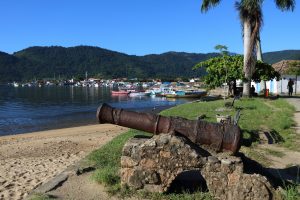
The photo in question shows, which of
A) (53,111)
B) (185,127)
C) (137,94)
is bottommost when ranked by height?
(137,94)

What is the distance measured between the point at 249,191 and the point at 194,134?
1.25m

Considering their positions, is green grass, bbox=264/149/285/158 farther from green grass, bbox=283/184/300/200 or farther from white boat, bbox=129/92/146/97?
white boat, bbox=129/92/146/97

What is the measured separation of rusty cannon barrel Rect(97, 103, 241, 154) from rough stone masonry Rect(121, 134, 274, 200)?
185 mm

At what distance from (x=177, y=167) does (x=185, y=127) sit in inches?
26.5

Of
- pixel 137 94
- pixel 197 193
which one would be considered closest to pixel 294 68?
pixel 137 94

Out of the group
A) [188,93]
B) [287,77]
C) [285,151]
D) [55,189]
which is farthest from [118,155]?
[188,93]

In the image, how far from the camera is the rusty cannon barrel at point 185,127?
677cm

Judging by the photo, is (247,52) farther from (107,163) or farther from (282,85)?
(107,163)

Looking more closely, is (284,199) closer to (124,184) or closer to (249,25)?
(124,184)

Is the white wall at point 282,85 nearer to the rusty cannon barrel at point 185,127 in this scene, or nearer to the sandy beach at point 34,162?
the sandy beach at point 34,162

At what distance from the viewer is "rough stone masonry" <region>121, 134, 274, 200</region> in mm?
6320

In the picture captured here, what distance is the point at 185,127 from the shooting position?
694 centimetres

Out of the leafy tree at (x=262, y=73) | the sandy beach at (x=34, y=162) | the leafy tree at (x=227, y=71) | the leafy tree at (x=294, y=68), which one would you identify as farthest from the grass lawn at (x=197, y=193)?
the leafy tree at (x=294, y=68)

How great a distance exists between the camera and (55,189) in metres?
7.39
